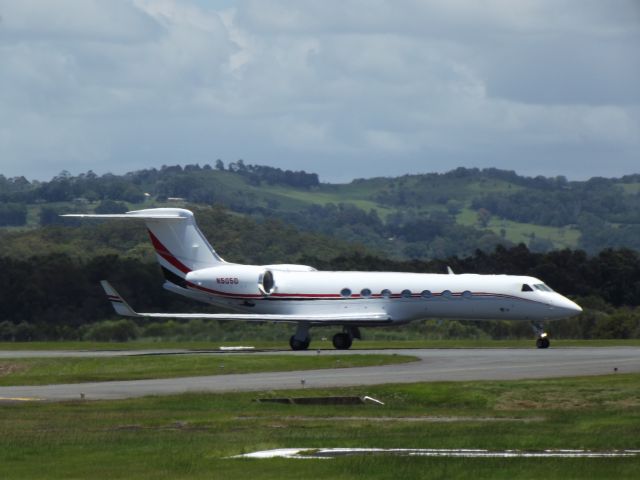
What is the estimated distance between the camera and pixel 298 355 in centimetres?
5088

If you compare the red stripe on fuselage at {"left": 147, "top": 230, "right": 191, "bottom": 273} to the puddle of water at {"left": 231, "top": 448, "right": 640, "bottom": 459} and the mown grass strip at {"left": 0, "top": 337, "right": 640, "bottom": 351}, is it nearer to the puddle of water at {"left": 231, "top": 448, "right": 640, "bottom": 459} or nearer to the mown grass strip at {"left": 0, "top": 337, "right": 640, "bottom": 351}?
the mown grass strip at {"left": 0, "top": 337, "right": 640, "bottom": 351}

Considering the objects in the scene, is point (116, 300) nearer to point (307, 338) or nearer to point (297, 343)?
point (297, 343)

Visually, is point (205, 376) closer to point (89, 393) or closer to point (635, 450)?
point (89, 393)

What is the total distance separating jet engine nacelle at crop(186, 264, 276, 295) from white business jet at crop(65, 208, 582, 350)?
39 mm

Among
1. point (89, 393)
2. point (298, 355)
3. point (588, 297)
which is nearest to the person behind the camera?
point (89, 393)

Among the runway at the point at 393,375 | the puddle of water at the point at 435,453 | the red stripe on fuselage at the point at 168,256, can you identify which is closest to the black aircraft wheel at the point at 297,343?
the red stripe on fuselage at the point at 168,256

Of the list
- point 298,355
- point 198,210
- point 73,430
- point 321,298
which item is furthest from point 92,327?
point 198,210

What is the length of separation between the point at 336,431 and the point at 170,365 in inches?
867

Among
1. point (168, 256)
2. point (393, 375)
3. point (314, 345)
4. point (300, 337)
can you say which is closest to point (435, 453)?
point (393, 375)

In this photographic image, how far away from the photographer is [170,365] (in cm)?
4769

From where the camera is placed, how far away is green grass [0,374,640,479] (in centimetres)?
2148

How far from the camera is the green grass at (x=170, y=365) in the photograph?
146 ft

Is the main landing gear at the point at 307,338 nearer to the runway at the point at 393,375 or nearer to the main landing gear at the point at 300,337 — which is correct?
the main landing gear at the point at 300,337

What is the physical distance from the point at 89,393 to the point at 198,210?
115 metres
